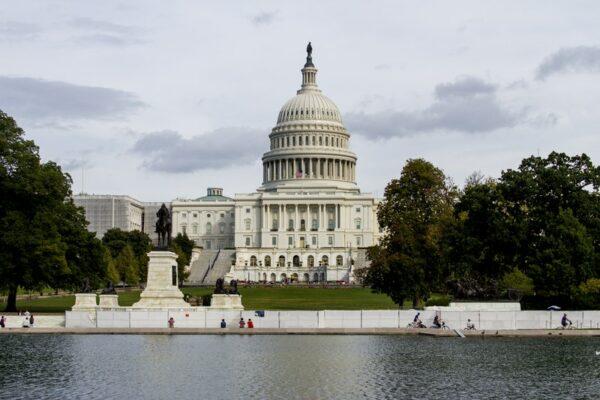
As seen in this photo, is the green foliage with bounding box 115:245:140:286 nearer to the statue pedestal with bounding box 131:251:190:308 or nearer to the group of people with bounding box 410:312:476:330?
the statue pedestal with bounding box 131:251:190:308

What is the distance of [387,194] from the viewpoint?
7969 cm

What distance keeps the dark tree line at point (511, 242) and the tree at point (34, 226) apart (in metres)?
20.3

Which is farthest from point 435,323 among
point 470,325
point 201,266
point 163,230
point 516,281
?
point 201,266

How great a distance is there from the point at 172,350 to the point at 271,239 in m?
153

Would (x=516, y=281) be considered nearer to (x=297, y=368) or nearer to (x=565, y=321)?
(x=565, y=321)

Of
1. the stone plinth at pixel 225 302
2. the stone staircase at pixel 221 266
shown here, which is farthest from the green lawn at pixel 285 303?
the stone staircase at pixel 221 266

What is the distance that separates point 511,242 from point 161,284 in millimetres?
21575

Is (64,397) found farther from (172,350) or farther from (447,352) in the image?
(447,352)

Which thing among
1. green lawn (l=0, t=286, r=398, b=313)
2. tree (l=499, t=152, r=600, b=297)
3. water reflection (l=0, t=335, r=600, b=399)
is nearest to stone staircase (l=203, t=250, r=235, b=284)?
green lawn (l=0, t=286, r=398, b=313)

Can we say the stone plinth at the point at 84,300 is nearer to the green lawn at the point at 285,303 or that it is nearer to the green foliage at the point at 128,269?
the green lawn at the point at 285,303

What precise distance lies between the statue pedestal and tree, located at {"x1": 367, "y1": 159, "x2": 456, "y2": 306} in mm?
14602

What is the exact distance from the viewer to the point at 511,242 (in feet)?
225

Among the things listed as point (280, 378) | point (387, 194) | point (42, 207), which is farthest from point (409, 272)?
point (280, 378)

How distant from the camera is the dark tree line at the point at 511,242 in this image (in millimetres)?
65125
